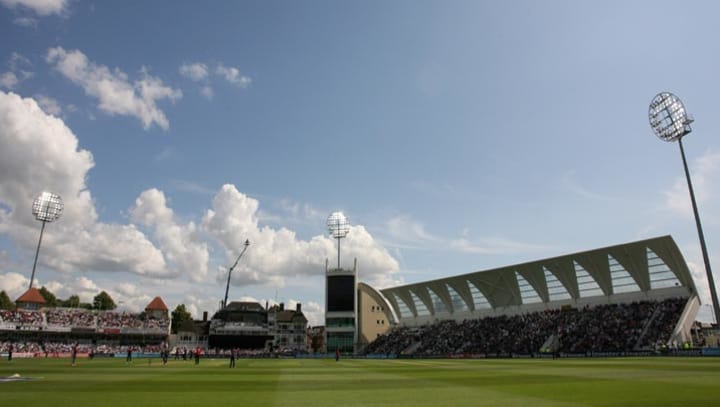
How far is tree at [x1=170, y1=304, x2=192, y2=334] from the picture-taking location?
435 ft

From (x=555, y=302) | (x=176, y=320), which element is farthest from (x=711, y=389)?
(x=176, y=320)

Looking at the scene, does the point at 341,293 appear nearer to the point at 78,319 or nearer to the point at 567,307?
the point at 567,307

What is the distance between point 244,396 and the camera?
14.8 metres

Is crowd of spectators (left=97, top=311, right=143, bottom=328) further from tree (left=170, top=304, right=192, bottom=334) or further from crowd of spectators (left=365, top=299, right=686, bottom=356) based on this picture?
crowd of spectators (left=365, top=299, right=686, bottom=356)

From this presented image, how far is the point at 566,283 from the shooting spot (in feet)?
220

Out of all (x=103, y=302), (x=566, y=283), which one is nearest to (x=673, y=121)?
(x=566, y=283)

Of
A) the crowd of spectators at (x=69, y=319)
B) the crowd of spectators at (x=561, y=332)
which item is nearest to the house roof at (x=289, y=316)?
the crowd of spectators at (x=561, y=332)

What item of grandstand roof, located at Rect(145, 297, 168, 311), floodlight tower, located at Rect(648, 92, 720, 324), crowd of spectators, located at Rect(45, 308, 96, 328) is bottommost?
crowd of spectators, located at Rect(45, 308, 96, 328)

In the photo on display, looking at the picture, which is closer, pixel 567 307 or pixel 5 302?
pixel 567 307

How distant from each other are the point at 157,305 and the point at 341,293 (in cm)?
6113

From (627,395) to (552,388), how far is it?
3343 millimetres

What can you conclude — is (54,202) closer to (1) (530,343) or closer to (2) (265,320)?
(2) (265,320)

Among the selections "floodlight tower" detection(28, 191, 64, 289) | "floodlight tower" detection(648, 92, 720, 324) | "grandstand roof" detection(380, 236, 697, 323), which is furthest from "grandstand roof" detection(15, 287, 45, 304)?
"floodlight tower" detection(648, 92, 720, 324)

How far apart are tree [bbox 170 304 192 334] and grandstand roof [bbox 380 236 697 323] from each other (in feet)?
241
